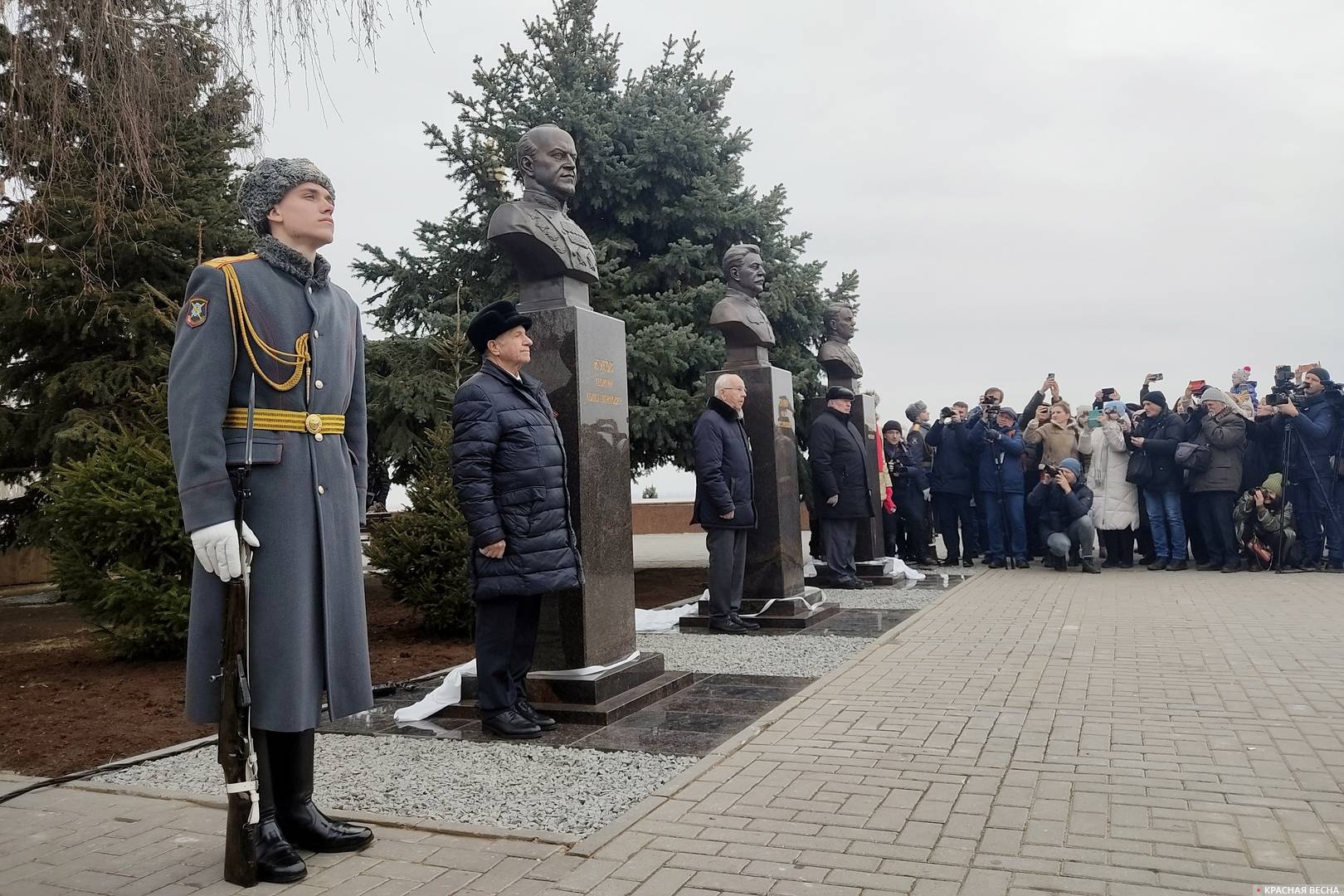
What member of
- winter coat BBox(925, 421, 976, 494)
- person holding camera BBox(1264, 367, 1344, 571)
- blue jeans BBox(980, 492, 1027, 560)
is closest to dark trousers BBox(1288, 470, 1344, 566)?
person holding camera BBox(1264, 367, 1344, 571)

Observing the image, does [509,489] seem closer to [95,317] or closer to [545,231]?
[545,231]

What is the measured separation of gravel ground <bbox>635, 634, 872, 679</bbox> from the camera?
704 centimetres

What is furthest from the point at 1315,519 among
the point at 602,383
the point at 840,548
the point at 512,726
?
the point at 512,726

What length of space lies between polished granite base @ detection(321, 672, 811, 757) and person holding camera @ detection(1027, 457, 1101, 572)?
24.8 feet

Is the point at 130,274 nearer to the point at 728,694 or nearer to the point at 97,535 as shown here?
the point at 97,535

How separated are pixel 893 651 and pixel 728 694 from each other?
1758mm

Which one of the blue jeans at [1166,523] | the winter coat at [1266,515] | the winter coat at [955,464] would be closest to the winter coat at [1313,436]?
the winter coat at [1266,515]

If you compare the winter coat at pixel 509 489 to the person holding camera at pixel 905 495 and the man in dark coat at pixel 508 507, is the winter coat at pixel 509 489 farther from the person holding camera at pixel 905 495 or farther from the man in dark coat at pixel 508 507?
the person holding camera at pixel 905 495

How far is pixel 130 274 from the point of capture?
1182cm

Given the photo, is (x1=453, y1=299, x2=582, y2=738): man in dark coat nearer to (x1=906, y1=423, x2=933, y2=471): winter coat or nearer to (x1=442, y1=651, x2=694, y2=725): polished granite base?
(x1=442, y1=651, x2=694, y2=725): polished granite base

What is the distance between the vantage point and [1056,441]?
44.8 feet

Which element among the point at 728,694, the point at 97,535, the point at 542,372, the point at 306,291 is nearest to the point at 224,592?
the point at 306,291

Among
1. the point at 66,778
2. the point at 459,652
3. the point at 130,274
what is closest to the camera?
the point at 66,778

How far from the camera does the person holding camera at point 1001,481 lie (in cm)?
1362
